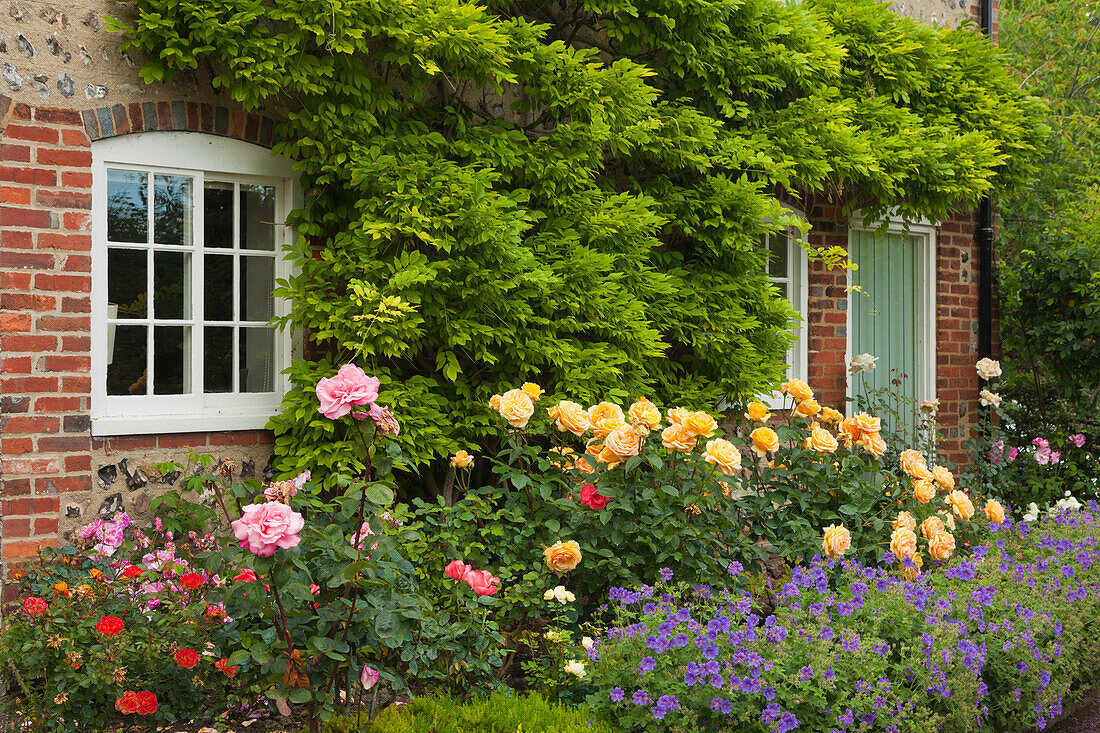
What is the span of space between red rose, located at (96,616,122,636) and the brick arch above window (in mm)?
2315

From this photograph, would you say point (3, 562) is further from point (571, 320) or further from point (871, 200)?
point (871, 200)

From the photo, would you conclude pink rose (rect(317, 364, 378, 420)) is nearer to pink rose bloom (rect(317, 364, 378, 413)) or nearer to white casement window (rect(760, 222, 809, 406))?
pink rose bloom (rect(317, 364, 378, 413))

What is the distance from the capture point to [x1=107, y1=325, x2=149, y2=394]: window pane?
457 cm

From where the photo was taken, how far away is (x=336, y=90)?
4699mm

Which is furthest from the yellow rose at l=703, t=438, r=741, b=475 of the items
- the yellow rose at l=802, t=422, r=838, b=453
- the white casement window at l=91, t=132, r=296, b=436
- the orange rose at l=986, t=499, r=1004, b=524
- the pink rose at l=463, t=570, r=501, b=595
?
the white casement window at l=91, t=132, r=296, b=436

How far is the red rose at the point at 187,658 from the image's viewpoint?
129 inches

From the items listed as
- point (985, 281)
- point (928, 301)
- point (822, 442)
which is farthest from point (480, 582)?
point (985, 281)

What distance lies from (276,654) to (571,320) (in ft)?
8.61

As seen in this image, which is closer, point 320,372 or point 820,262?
point 320,372

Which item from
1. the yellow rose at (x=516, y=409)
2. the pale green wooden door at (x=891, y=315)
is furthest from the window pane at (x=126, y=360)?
the pale green wooden door at (x=891, y=315)

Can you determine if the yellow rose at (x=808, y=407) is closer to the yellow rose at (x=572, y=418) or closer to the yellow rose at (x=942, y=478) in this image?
the yellow rose at (x=942, y=478)

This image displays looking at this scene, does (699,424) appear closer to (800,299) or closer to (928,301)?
(800,299)

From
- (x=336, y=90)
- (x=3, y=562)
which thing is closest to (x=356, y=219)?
(x=336, y=90)

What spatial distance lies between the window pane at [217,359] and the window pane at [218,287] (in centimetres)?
8
